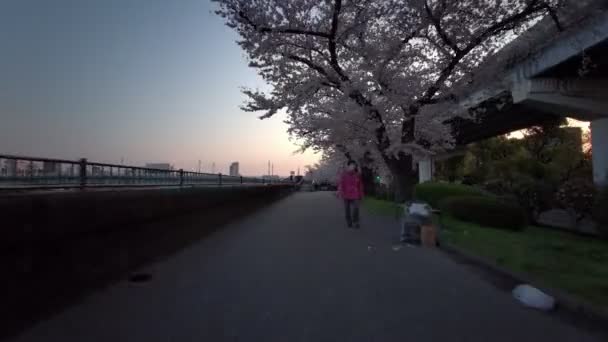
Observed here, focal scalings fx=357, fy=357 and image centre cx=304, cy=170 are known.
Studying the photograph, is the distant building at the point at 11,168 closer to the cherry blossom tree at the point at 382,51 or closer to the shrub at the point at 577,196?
the cherry blossom tree at the point at 382,51

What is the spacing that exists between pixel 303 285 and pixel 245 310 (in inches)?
46.1

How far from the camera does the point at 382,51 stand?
12734mm

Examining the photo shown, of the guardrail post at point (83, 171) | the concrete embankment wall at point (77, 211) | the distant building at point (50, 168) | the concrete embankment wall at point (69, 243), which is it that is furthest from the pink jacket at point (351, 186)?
the distant building at point (50, 168)

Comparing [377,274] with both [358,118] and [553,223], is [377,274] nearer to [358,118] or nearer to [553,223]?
[358,118]

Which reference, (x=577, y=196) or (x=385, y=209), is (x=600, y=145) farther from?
(x=385, y=209)

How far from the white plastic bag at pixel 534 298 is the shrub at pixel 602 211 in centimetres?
994

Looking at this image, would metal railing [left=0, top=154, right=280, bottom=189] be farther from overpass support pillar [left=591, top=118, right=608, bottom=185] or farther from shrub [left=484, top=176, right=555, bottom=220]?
overpass support pillar [left=591, top=118, right=608, bottom=185]

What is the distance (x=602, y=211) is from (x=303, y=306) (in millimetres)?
12407

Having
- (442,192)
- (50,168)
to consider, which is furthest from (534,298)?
(442,192)

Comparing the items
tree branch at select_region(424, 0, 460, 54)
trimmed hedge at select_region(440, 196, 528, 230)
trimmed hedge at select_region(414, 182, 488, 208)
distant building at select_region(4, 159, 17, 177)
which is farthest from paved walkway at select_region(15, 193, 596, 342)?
trimmed hedge at select_region(414, 182, 488, 208)

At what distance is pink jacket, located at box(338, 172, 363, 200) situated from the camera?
10766 mm

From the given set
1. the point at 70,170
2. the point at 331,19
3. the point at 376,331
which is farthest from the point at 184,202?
the point at 331,19

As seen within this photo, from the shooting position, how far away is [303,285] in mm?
4867

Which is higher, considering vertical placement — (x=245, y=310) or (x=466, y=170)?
(x=466, y=170)
